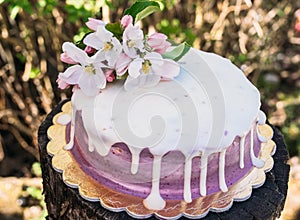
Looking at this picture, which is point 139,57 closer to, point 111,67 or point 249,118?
point 111,67

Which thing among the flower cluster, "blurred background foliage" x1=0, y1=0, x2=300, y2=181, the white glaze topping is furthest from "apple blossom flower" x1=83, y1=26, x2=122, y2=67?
"blurred background foliage" x1=0, y1=0, x2=300, y2=181

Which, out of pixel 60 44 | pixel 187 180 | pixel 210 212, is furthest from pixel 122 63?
pixel 60 44

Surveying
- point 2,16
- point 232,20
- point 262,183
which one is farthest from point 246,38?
point 262,183

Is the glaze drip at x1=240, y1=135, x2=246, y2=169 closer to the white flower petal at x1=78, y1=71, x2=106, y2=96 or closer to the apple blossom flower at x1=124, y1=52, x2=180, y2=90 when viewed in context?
the apple blossom flower at x1=124, y1=52, x2=180, y2=90

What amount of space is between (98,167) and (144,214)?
21cm

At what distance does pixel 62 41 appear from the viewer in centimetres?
297

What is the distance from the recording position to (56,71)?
3.26m

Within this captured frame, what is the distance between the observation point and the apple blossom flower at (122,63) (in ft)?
5.31

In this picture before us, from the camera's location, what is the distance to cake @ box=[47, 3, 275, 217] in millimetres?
1608

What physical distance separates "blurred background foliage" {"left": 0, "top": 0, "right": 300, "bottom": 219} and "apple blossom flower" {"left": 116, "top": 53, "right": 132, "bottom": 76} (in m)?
1.17

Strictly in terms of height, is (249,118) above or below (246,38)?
above

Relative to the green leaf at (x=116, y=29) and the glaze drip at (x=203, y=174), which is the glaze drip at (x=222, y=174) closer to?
the glaze drip at (x=203, y=174)

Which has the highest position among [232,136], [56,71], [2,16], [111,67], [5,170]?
[111,67]

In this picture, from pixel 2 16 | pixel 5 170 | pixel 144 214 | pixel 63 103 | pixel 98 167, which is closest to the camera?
pixel 144 214
